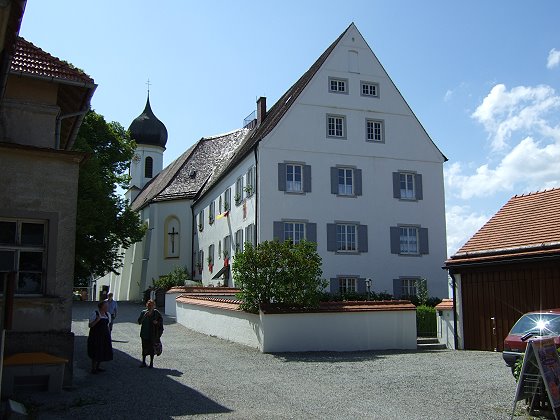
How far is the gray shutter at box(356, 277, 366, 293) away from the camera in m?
30.9

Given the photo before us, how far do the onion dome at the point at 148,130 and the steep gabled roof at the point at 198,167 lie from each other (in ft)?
36.9

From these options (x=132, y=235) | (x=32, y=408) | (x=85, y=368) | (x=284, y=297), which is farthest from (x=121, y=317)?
(x=32, y=408)

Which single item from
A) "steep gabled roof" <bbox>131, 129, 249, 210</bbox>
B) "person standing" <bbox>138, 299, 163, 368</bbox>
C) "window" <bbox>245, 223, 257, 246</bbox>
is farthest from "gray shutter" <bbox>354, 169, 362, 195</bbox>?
"person standing" <bbox>138, 299, 163, 368</bbox>

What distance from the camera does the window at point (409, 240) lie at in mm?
32062

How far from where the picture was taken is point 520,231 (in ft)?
62.2

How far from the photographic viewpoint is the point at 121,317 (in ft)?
92.4

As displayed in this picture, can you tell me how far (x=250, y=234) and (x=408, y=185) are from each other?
8.43 m

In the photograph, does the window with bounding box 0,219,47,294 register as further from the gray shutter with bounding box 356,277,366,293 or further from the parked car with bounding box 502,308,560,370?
the gray shutter with bounding box 356,277,366,293


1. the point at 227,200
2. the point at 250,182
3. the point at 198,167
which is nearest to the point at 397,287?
the point at 250,182

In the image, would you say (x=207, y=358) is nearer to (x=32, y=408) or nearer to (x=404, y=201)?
(x=32, y=408)

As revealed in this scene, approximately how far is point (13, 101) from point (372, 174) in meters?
22.0

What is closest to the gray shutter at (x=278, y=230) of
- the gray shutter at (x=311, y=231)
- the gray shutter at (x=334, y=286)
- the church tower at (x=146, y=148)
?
the gray shutter at (x=311, y=231)

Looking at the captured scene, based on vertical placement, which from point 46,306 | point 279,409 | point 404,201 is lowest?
point 279,409

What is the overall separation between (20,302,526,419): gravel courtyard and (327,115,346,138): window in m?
16.3
